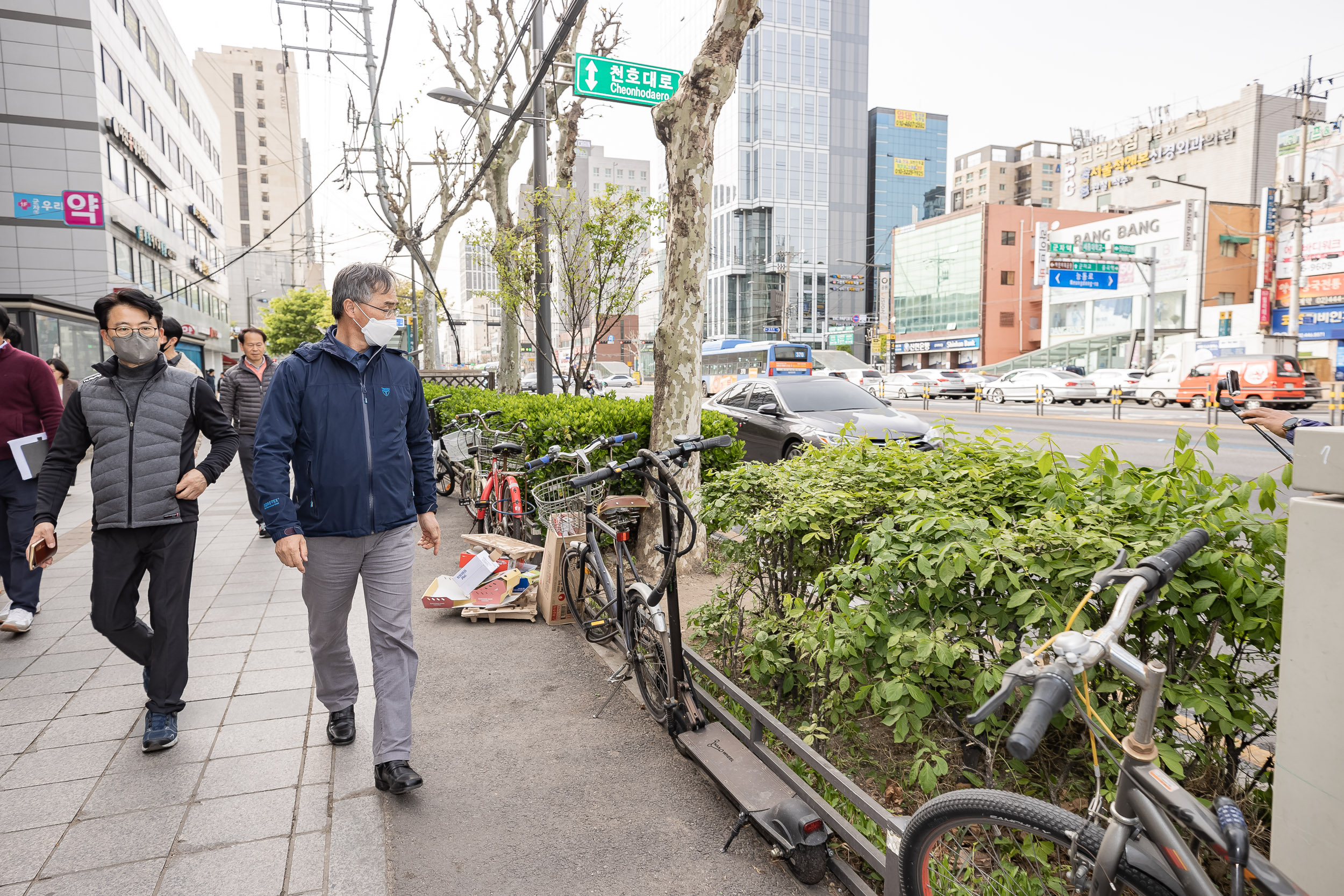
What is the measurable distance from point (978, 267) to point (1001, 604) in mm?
66530

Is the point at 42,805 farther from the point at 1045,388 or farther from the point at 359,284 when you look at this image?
the point at 1045,388

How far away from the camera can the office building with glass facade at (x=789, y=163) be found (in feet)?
276

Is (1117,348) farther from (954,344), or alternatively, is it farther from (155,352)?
(155,352)

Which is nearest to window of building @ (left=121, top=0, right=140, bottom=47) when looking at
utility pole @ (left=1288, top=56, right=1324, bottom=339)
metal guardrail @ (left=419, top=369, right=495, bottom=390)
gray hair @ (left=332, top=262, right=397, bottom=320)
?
metal guardrail @ (left=419, top=369, right=495, bottom=390)

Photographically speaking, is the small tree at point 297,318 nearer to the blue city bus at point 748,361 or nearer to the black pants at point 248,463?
the blue city bus at point 748,361

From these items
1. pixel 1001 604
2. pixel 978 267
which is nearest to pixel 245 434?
pixel 1001 604

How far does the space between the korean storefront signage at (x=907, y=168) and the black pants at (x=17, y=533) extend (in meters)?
114

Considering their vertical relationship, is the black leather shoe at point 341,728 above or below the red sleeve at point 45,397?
below

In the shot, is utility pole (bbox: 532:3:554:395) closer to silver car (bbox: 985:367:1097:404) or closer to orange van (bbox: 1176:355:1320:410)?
orange van (bbox: 1176:355:1320:410)

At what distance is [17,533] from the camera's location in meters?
4.94

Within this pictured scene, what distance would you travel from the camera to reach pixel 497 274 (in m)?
12.3

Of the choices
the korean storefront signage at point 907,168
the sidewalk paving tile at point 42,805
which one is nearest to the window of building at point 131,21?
the sidewalk paving tile at point 42,805

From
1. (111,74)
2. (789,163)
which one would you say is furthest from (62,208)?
(789,163)

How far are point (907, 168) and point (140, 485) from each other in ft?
382
